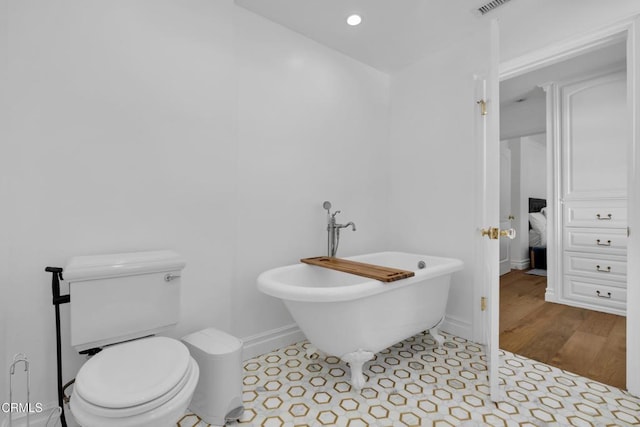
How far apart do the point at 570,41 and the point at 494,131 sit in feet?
3.07

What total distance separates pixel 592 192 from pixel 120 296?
4.11 m

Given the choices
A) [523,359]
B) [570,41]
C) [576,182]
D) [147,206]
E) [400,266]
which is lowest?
[523,359]

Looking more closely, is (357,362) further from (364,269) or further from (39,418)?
(39,418)

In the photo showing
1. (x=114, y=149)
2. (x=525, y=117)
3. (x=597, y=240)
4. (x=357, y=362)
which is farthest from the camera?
(x=525, y=117)

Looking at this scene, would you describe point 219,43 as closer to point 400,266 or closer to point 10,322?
point 10,322

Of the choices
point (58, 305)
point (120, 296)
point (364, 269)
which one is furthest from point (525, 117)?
point (58, 305)

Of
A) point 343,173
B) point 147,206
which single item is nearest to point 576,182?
point 343,173

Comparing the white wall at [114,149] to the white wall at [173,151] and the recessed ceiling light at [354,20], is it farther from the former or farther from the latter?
the recessed ceiling light at [354,20]

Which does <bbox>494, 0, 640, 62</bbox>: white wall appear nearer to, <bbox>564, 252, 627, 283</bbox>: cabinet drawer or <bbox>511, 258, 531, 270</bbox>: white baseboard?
<bbox>564, 252, 627, 283</bbox>: cabinet drawer

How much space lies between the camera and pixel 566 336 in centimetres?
249

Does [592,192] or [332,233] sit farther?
[592,192]

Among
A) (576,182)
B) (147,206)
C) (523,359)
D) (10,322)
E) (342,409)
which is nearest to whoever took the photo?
(10,322)

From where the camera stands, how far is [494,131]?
1673mm

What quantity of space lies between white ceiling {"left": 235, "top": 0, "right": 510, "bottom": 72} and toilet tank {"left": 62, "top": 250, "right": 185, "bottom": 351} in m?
1.80
